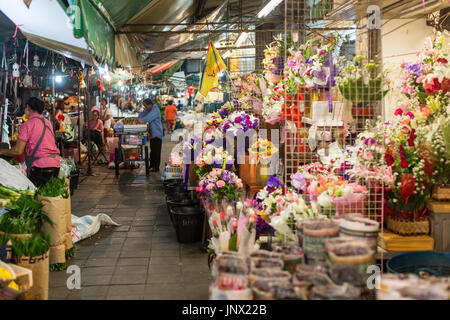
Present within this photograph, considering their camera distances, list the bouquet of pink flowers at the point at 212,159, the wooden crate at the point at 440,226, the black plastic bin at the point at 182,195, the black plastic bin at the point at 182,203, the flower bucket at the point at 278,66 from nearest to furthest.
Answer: the wooden crate at the point at 440,226 < the bouquet of pink flowers at the point at 212,159 < the flower bucket at the point at 278,66 < the black plastic bin at the point at 182,203 < the black plastic bin at the point at 182,195

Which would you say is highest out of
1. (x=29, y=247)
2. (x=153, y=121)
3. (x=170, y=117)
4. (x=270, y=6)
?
(x=270, y=6)

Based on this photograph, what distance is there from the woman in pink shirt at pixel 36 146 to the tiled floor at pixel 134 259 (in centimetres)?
111

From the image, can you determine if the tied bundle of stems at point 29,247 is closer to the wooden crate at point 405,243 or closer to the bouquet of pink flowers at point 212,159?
the bouquet of pink flowers at point 212,159

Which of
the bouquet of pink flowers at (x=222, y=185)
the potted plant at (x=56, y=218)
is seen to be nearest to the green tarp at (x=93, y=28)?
the potted plant at (x=56, y=218)

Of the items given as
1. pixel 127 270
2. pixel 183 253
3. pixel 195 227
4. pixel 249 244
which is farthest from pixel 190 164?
pixel 249 244

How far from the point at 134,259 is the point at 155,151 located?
6900 mm

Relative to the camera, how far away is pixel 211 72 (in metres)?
8.28

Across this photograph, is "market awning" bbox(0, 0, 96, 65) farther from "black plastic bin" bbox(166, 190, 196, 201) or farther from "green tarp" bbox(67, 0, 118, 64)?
"black plastic bin" bbox(166, 190, 196, 201)

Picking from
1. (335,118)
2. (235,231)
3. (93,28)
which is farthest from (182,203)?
(335,118)

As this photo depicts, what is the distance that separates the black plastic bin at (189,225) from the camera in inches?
219

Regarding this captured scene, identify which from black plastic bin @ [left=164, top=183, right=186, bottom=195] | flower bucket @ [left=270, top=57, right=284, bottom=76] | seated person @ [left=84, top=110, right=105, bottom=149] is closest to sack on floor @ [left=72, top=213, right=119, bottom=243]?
black plastic bin @ [left=164, top=183, right=186, bottom=195]

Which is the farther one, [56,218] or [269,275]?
[56,218]

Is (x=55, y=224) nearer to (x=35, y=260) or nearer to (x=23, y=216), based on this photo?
(x=23, y=216)

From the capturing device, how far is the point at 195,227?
5625 mm
